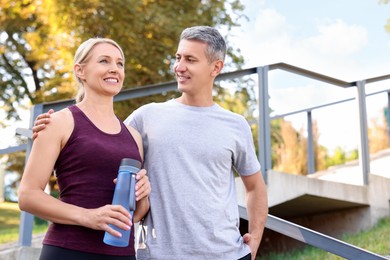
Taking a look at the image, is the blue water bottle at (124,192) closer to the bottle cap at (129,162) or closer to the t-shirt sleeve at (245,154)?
the bottle cap at (129,162)

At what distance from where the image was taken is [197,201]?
2.47m

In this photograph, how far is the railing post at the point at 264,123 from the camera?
18.0 ft

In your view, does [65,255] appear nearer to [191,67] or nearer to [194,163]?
[194,163]

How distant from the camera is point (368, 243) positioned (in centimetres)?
529

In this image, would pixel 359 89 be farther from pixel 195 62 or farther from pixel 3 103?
pixel 3 103

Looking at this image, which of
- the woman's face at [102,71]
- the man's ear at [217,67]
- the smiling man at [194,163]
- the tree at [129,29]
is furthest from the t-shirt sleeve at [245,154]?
the tree at [129,29]

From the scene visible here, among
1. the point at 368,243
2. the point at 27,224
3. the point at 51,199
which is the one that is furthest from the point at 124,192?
the point at 368,243

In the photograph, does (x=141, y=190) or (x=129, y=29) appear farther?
(x=129, y=29)

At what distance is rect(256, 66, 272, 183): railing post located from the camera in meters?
5.48

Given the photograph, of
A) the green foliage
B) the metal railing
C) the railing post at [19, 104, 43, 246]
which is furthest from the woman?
the green foliage

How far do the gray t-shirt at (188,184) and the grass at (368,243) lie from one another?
2617mm

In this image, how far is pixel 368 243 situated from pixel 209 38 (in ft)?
10.4

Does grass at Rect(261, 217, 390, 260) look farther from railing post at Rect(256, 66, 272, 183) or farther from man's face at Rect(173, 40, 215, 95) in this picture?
man's face at Rect(173, 40, 215, 95)

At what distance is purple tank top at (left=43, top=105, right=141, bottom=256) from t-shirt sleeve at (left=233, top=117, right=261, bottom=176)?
656mm
